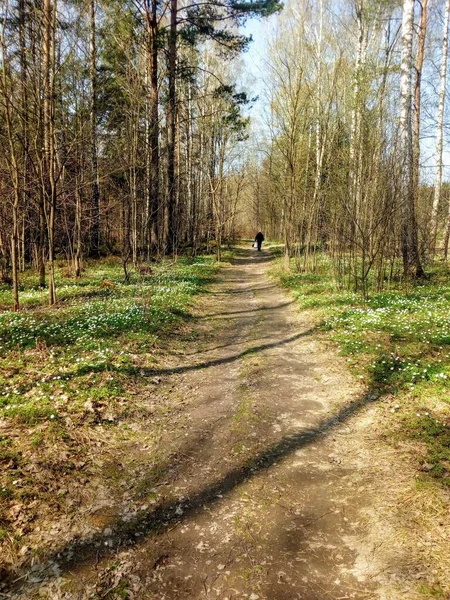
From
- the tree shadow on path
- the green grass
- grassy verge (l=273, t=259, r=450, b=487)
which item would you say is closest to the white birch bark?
grassy verge (l=273, t=259, r=450, b=487)

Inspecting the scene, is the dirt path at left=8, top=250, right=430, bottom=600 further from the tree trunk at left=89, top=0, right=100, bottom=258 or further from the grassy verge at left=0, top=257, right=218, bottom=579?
the tree trunk at left=89, top=0, right=100, bottom=258

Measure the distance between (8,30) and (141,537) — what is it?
1266 centimetres

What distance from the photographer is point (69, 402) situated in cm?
584

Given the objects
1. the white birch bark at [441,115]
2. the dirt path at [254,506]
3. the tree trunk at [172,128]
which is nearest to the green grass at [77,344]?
the dirt path at [254,506]

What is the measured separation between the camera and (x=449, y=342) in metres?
7.61

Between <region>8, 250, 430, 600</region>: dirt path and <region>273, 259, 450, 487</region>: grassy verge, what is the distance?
1.65 ft

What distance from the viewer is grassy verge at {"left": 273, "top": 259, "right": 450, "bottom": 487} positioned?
496 cm

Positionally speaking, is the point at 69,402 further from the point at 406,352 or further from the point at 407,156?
the point at 407,156

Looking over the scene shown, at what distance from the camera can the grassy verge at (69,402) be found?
398 cm

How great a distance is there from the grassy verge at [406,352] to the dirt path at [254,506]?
0.50 m

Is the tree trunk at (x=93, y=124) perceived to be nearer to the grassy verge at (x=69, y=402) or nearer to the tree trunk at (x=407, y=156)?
the grassy verge at (x=69, y=402)

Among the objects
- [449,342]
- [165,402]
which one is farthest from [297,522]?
[449,342]

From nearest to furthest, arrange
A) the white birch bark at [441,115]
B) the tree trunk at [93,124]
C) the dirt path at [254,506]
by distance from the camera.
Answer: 1. the dirt path at [254,506]
2. the tree trunk at [93,124]
3. the white birch bark at [441,115]

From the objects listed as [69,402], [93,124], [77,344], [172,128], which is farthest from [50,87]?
[172,128]
